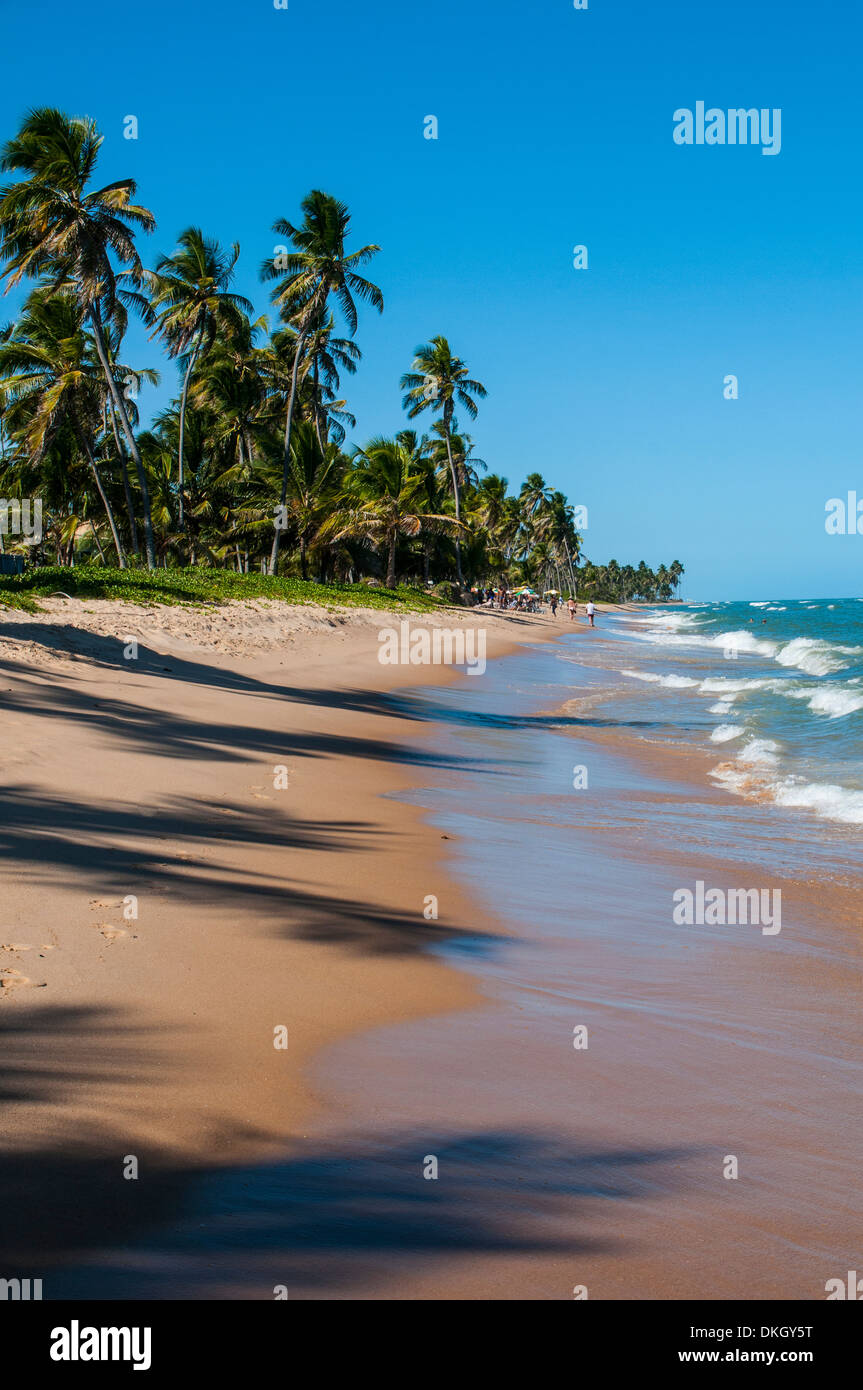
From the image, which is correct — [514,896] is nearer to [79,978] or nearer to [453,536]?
[79,978]

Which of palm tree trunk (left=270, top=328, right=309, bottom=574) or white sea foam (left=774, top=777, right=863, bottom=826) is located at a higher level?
palm tree trunk (left=270, top=328, right=309, bottom=574)

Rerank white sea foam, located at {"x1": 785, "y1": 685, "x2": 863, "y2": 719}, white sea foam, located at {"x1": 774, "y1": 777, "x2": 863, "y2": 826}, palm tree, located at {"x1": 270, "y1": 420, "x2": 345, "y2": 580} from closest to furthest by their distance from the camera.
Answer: white sea foam, located at {"x1": 774, "y1": 777, "x2": 863, "y2": 826} < white sea foam, located at {"x1": 785, "y1": 685, "x2": 863, "y2": 719} < palm tree, located at {"x1": 270, "y1": 420, "x2": 345, "y2": 580}

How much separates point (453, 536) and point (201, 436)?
44.8 ft

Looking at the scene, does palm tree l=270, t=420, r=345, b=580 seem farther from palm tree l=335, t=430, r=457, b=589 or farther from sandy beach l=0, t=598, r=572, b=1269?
sandy beach l=0, t=598, r=572, b=1269

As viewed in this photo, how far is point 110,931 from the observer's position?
4645 mm

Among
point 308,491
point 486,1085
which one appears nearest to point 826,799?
point 486,1085

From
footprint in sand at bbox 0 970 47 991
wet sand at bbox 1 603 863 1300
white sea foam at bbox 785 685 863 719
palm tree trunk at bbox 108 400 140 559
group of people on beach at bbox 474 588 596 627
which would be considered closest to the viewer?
wet sand at bbox 1 603 863 1300

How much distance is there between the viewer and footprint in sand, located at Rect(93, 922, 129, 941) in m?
4.58

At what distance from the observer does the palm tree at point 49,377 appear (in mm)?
28453

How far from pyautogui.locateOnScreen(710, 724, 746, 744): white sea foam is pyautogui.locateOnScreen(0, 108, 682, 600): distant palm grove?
2011cm

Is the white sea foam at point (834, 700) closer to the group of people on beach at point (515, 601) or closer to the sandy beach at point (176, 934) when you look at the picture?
the sandy beach at point (176, 934)

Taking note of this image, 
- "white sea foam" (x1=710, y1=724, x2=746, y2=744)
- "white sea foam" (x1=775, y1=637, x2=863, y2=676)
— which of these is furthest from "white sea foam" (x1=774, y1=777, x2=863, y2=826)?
"white sea foam" (x1=775, y1=637, x2=863, y2=676)

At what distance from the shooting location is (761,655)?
38.8 meters

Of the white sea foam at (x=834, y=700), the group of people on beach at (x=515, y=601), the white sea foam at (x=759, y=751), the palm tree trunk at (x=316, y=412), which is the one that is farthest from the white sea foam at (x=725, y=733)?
the group of people on beach at (x=515, y=601)
